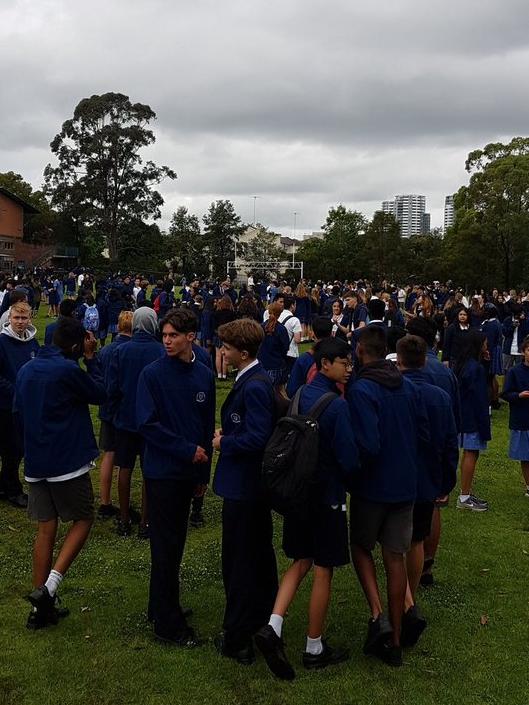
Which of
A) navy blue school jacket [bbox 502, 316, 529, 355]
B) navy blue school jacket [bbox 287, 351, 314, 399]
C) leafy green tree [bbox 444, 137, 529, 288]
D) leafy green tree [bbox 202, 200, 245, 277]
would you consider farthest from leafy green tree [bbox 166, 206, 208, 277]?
navy blue school jacket [bbox 287, 351, 314, 399]

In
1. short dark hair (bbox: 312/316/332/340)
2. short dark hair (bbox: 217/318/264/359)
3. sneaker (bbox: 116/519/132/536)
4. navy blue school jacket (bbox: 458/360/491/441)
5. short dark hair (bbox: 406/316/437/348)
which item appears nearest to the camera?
short dark hair (bbox: 217/318/264/359)

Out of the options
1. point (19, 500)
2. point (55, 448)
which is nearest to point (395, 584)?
point (55, 448)

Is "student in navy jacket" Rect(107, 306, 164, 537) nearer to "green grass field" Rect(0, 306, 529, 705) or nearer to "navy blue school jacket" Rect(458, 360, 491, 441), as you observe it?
"green grass field" Rect(0, 306, 529, 705)

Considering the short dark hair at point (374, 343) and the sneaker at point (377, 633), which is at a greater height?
the short dark hair at point (374, 343)

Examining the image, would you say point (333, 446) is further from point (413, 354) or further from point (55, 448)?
point (55, 448)

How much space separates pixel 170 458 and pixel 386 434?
138cm

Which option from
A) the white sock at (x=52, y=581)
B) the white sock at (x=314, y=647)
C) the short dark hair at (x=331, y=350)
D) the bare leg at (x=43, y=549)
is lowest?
the white sock at (x=314, y=647)

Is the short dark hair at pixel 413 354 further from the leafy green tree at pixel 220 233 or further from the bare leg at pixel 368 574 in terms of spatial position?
the leafy green tree at pixel 220 233

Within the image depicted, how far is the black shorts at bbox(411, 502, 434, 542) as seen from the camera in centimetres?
452

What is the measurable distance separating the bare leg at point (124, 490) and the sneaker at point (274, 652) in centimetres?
266

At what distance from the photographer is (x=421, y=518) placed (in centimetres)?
453

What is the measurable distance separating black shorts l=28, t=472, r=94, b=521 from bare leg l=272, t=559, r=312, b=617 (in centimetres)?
155

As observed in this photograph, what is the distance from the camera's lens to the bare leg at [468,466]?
277 inches

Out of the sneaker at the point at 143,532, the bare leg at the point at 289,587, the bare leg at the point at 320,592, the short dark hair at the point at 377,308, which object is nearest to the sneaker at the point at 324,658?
the bare leg at the point at 320,592
